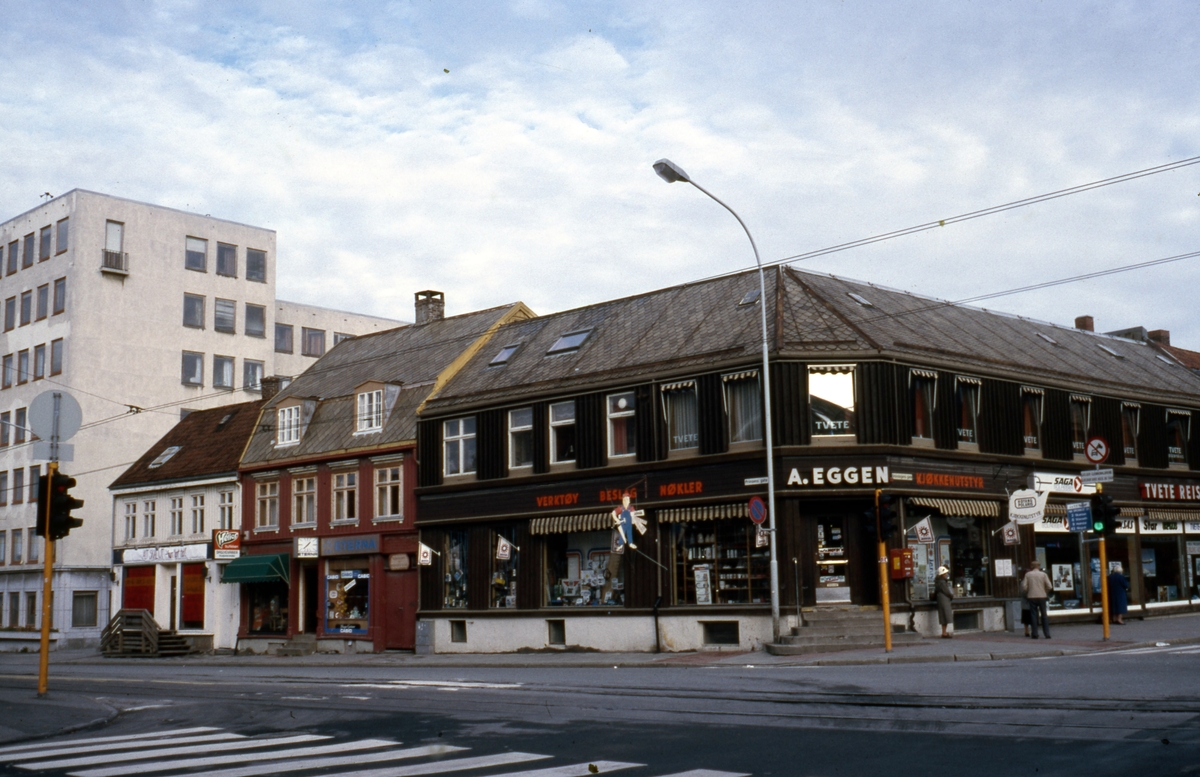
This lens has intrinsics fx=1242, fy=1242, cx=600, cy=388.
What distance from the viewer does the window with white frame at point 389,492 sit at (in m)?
37.9

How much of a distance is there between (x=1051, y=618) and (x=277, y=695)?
867 inches

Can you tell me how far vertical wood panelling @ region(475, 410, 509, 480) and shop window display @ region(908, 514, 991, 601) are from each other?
11.5m

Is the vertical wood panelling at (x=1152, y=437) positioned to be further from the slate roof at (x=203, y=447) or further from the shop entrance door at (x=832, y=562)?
the slate roof at (x=203, y=447)

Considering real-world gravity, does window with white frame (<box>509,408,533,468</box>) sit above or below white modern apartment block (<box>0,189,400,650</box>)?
below

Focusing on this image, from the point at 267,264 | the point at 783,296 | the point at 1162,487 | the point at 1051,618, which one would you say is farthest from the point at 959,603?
the point at 267,264

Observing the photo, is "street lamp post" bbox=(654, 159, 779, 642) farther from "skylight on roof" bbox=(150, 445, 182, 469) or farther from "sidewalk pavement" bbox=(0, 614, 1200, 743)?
"skylight on roof" bbox=(150, 445, 182, 469)

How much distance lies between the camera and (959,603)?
98.6ft

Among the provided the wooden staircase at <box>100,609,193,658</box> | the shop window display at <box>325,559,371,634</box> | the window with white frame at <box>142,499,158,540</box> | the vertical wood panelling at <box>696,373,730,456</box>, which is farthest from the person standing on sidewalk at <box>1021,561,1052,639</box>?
the window with white frame at <box>142,499,158,540</box>

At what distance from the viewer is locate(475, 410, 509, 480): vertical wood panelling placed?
3500 cm

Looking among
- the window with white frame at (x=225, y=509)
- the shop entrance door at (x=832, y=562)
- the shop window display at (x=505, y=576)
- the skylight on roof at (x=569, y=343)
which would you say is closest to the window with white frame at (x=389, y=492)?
the shop window display at (x=505, y=576)

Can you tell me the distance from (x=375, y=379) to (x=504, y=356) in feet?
17.0

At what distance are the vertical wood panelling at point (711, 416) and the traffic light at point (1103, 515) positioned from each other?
846 centimetres

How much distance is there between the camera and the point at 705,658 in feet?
87.4

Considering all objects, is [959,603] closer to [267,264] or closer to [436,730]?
[436,730]
